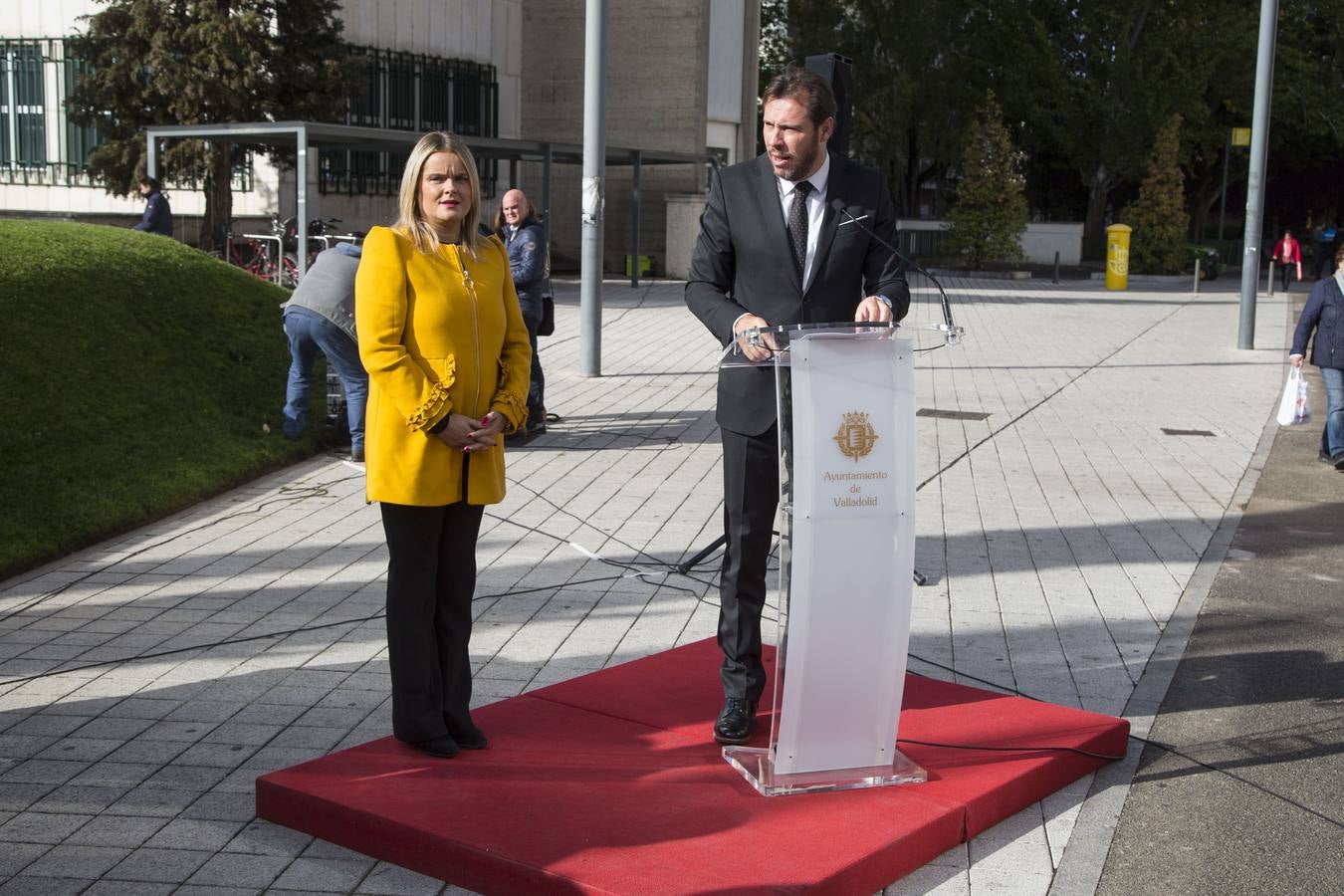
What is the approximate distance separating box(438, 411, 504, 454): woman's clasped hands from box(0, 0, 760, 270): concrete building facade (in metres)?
A: 19.8

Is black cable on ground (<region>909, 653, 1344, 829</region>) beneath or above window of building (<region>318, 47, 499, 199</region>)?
beneath

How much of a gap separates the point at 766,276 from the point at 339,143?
2127 centimetres

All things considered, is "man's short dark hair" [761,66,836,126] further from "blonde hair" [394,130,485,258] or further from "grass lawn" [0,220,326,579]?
"grass lawn" [0,220,326,579]

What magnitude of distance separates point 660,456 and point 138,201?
20.3 m

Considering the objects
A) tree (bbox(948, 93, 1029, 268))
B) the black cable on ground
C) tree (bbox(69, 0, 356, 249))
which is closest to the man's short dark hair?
the black cable on ground

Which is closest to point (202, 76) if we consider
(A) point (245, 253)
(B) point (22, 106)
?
(A) point (245, 253)

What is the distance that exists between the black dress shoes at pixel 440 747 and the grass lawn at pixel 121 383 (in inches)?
146

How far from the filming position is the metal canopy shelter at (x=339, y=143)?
68.0 feet

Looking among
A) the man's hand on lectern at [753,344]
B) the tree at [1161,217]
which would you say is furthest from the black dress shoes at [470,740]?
the tree at [1161,217]

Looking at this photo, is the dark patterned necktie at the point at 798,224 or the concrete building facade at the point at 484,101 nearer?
the dark patterned necktie at the point at 798,224

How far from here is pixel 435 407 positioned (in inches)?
182

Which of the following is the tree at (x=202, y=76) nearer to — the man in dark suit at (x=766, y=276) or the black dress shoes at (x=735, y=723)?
the man in dark suit at (x=766, y=276)

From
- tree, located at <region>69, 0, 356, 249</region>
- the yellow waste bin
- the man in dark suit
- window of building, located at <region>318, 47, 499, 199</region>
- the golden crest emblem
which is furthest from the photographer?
the yellow waste bin

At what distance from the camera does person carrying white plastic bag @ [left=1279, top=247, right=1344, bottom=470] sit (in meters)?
11.6
